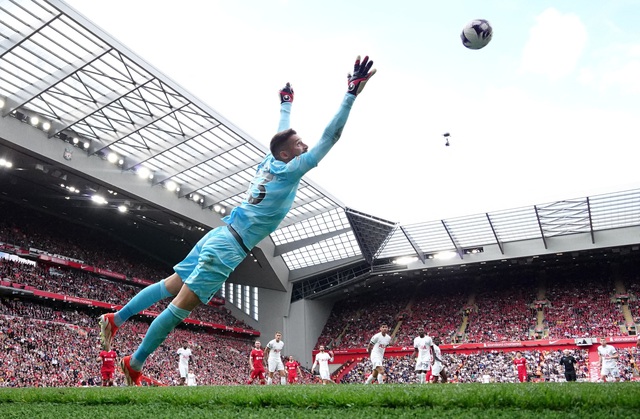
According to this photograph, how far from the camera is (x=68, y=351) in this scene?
2723 cm

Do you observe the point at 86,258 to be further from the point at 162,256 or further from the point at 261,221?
the point at 261,221

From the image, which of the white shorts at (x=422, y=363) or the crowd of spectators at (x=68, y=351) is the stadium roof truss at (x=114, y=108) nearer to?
the crowd of spectators at (x=68, y=351)

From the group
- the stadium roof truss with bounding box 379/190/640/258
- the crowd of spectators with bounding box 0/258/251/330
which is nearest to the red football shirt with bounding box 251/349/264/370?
the crowd of spectators with bounding box 0/258/251/330

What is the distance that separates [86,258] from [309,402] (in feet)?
122

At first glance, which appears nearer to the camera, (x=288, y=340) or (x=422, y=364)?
(x=422, y=364)

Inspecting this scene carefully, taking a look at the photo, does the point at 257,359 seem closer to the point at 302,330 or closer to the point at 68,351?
the point at 68,351

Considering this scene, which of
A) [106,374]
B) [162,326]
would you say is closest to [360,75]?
[162,326]

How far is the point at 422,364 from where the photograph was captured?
15539 mm

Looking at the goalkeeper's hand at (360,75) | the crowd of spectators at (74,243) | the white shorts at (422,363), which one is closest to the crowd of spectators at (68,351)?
the crowd of spectators at (74,243)

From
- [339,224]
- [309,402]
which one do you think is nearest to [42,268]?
[339,224]

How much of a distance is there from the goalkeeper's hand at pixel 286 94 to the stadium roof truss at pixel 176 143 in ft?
58.6

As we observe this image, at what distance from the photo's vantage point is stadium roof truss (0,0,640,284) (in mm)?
21828

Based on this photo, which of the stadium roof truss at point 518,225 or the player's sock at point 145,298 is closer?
the player's sock at point 145,298

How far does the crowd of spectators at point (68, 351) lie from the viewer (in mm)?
24203
